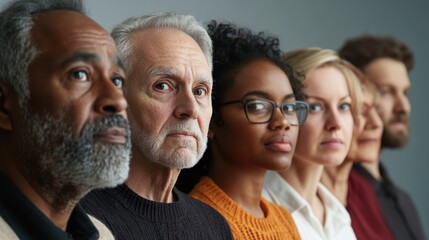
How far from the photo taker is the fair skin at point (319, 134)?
3000mm

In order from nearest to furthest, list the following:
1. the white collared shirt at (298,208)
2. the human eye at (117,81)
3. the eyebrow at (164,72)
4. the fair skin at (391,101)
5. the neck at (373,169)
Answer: the human eye at (117,81), the eyebrow at (164,72), the white collared shirt at (298,208), the neck at (373,169), the fair skin at (391,101)

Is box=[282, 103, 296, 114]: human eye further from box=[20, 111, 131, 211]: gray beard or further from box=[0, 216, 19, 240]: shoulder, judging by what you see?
box=[0, 216, 19, 240]: shoulder

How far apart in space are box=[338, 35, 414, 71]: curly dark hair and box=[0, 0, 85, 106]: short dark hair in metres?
2.67

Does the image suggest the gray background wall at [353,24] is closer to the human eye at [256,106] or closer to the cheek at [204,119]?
the human eye at [256,106]

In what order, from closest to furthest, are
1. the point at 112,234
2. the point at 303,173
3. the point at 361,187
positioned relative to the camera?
the point at 112,234 → the point at 303,173 → the point at 361,187

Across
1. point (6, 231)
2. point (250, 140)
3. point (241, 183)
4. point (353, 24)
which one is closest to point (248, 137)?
point (250, 140)

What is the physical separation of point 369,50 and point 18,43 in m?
2.84

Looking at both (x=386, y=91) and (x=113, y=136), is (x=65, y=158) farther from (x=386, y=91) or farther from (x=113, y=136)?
(x=386, y=91)

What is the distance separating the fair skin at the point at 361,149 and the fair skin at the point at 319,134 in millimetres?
458

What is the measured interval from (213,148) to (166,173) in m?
0.48

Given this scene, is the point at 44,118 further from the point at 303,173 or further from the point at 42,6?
the point at 303,173

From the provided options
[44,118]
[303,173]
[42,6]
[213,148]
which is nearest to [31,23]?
[42,6]

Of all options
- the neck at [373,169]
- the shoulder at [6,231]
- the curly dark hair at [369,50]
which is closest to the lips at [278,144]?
the shoulder at [6,231]

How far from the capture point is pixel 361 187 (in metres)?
3.84
